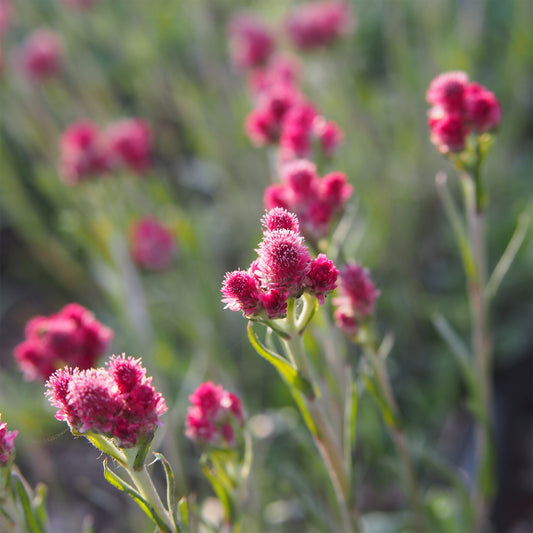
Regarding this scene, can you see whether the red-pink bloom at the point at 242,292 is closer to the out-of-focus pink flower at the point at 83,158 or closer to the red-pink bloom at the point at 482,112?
the red-pink bloom at the point at 482,112

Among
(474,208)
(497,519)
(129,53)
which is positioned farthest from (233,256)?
(474,208)

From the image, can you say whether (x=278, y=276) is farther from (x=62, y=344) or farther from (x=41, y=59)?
(x=41, y=59)

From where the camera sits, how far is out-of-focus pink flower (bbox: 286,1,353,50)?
173 cm

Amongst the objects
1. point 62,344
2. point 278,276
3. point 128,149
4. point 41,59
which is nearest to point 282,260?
point 278,276

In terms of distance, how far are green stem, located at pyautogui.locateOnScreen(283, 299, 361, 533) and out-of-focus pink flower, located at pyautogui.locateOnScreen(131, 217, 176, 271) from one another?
0.88 meters

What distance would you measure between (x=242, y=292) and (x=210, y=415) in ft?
0.74

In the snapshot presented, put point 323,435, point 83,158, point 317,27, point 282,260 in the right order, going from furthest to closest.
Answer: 1. point 317,27
2. point 83,158
3. point 323,435
4. point 282,260

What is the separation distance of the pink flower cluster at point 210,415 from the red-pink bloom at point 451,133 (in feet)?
1.35

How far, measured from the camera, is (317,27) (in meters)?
1.73

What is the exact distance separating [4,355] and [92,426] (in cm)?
174

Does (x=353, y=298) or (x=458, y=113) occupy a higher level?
(x=458, y=113)

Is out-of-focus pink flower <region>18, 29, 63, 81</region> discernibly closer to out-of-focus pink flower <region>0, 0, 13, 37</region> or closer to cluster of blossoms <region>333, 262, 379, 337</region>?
out-of-focus pink flower <region>0, 0, 13, 37</region>

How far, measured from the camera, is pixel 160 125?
2.62m

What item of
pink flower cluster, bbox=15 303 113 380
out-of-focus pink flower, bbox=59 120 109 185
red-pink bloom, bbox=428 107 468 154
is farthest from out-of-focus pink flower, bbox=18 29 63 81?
red-pink bloom, bbox=428 107 468 154
